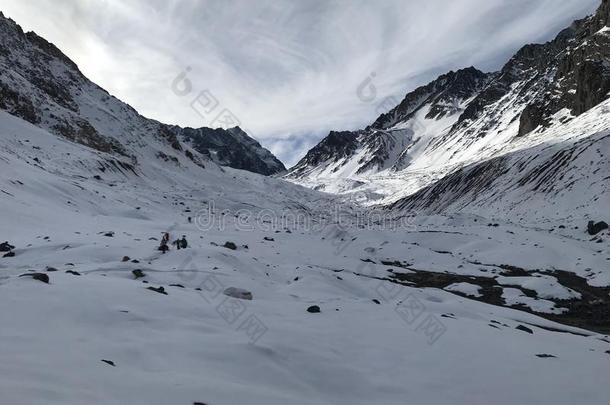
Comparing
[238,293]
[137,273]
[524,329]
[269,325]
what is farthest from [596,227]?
[137,273]

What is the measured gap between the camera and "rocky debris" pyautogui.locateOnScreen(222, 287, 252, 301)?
13995mm

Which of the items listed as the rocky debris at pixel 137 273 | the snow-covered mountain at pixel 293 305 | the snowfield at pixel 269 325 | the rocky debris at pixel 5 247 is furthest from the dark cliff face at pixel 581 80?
the rocky debris at pixel 5 247

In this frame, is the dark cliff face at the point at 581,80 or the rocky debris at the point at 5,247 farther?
the dark cliff face at the point at 581,80

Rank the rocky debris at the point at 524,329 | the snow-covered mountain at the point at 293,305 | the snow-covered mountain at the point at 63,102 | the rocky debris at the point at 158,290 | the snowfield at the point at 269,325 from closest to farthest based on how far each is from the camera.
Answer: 1. the snowfield at the point at 269,325
2. the snow-covered mountain at the point at 293,305
3. the rocky debris at the point at 158,290
4. the rocky debris at the point at 524,329
5. the snow-covered mountain at the point at 63,102

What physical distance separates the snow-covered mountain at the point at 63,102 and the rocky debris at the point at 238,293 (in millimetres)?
60445

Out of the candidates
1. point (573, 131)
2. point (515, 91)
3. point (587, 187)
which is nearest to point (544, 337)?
point (587, 187)

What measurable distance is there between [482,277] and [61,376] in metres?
22.5

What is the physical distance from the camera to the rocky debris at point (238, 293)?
1400 centimetres

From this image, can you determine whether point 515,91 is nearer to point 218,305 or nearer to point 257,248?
point 257,248

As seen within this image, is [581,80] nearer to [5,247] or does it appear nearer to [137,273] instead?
[137,273]

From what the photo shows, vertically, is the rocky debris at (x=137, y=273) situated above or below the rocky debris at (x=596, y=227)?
below

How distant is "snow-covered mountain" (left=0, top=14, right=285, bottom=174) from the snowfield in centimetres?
4508

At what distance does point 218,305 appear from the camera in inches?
482

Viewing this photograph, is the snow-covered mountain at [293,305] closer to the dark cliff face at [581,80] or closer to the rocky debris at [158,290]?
the rocky debris at [158,290]
